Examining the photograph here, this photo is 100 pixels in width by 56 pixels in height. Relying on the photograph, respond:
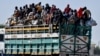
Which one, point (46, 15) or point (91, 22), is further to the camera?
point (46, 15)

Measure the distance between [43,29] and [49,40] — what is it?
0.73 meters

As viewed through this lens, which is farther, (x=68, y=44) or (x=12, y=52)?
(x=12, y=52)

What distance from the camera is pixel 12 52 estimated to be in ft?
73.0

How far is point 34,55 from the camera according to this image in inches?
836

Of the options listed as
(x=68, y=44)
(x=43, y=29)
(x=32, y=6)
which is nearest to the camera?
(x=68, y=44)

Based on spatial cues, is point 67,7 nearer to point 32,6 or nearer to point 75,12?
point 75,12

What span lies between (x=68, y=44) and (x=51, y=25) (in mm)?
1381

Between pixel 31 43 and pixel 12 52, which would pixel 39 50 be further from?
pixel 12 52

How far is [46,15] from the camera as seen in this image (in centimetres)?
2098

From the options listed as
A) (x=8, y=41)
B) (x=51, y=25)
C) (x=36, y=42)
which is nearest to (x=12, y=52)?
(x=8, y=41)

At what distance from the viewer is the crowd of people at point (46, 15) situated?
64.7 feet

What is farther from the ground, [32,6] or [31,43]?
[32,6]

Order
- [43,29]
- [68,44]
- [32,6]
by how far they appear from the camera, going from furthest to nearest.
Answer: [32,6] < [43,29] < [68,44]

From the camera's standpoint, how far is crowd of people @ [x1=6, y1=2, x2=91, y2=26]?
1973 centimetres
